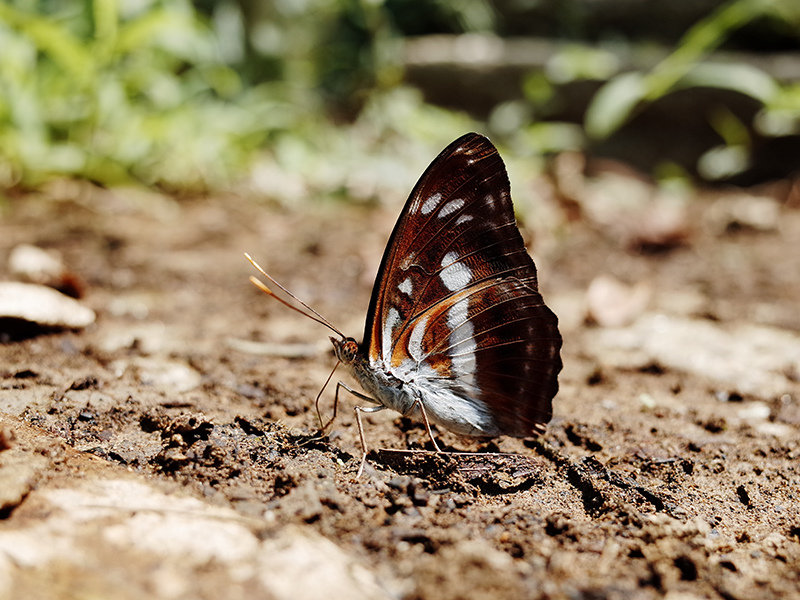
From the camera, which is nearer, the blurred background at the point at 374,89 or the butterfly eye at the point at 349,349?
the butterfly eye at the point at 349,349

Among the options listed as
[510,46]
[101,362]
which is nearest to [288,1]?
[510,46]

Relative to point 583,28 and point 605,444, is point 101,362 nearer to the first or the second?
point 605,444

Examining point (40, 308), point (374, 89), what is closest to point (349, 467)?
point (40, 308)

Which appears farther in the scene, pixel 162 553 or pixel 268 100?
pixel 268 100

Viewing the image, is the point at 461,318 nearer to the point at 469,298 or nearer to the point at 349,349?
the point at 469,298

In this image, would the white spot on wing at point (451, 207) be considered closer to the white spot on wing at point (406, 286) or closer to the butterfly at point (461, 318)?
the butterfly at point (461, 318)

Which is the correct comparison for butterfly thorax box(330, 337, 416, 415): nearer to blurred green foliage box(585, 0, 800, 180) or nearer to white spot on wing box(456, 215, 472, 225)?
white spot on wing box(456, 215, 472, 225)

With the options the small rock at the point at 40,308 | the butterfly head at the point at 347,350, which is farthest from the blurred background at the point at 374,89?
the butterfly head at the point at 347,350
